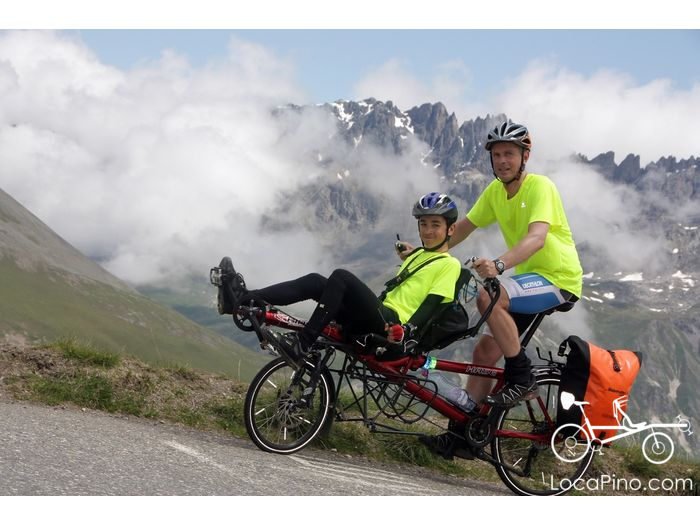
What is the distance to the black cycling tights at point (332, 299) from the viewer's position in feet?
24.5

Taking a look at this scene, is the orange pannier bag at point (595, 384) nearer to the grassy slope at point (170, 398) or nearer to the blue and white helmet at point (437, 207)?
the grassy slope at point (170, 398)

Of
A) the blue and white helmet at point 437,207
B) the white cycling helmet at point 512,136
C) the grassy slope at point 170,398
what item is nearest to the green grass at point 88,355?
the grassy slope at point 170,398

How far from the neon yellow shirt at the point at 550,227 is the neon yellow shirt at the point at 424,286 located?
0.99 metres

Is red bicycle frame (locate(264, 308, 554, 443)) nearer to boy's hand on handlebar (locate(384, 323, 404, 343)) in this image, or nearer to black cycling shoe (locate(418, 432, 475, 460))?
black cycling shoe (locate(418, 432, 475, 460))

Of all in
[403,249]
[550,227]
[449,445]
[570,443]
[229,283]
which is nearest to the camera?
[229,283]

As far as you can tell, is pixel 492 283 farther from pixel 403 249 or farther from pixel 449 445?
pixel 449 445

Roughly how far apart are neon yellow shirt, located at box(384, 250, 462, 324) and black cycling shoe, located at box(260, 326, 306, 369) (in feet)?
4.06

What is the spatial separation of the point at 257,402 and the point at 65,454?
229 centimetres

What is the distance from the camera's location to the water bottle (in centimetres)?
855

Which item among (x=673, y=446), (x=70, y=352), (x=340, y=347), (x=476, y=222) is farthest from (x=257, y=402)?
(x=673, y=446)

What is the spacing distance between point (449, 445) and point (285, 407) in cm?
214

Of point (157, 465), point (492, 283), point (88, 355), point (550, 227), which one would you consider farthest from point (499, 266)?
point (88, 355)

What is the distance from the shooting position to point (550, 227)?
8203mm

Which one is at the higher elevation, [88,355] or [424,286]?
[424,286]
